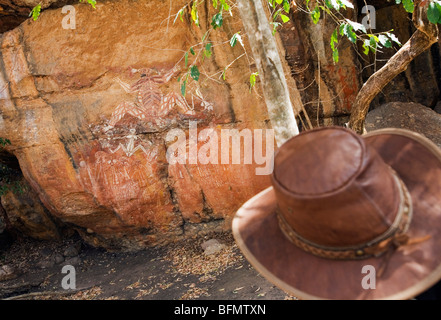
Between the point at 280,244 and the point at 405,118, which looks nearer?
the point at 280,244

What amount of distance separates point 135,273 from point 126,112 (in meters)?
2.08

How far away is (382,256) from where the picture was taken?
48.4 inches

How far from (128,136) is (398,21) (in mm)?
5223

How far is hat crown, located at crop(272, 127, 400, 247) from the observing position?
117cm

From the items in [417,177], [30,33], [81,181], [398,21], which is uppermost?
[30,33]

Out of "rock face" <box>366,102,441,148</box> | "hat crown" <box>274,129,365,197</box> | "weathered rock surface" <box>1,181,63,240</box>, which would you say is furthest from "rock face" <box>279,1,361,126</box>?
"weathered rock surface" <box>1,181,63,240</box>

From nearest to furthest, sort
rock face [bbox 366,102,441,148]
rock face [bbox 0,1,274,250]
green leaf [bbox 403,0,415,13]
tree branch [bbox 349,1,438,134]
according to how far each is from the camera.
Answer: green leaf [bbox 403,0,415,13]
tree branch [bbox 349,1,438,134]
rock face [bbox 0,1,274,250]
rock face [bbox 366,102,441,148]

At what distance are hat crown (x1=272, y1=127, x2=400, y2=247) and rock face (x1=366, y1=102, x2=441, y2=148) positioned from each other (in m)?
4.50

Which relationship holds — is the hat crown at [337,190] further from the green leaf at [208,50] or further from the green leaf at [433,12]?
the green leaf at [208,50]

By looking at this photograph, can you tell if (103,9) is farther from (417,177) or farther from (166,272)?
(417,177)

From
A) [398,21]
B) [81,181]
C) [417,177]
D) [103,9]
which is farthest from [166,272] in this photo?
[398,21]

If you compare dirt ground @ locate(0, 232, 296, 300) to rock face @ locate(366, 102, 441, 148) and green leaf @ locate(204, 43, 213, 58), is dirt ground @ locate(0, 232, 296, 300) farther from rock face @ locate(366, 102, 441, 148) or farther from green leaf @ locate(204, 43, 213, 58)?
rock face @ locate(366, 102, 441, 148)

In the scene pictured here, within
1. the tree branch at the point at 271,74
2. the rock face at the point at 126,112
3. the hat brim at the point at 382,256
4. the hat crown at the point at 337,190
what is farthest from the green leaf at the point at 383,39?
the hat crown at the point at 337,190

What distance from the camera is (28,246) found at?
6.14 meters
